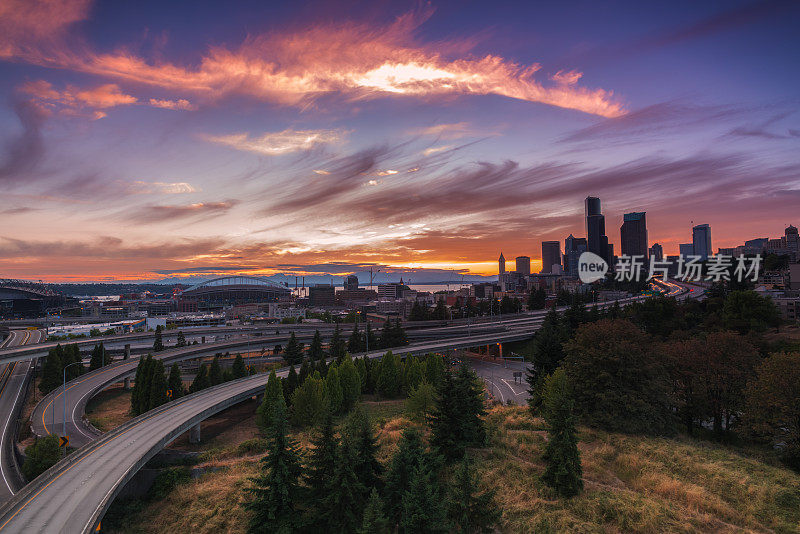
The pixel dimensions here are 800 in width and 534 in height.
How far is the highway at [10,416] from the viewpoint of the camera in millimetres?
36188

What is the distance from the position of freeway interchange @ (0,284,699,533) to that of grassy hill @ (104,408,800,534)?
459 cm

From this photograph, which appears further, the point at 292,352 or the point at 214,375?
the point at 292,352

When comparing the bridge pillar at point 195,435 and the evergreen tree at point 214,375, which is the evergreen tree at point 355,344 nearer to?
the evergreen tree at point 214,375

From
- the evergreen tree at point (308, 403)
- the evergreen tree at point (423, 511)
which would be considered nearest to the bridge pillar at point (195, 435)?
the evergreen tree at point (308, 403)

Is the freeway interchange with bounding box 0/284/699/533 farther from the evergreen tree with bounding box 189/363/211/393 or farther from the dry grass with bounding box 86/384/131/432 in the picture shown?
the evergreen tree with bounding box 189/363/211/393

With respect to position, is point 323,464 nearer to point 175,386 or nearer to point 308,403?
point 308,403

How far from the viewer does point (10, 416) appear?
5328 centimetres

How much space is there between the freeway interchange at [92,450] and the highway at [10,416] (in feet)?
9.56

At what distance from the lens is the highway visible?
119 feet

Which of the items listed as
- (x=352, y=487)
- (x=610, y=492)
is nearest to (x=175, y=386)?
(x=352, y=487)

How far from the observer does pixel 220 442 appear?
147ft

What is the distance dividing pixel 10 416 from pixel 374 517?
208ft

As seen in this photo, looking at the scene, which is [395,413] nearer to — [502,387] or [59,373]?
[502,387]

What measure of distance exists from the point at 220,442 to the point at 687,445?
4583 cm
